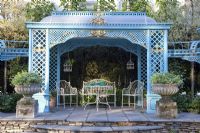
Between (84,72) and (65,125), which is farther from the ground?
(84,72)

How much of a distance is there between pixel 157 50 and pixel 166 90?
2.00 meters

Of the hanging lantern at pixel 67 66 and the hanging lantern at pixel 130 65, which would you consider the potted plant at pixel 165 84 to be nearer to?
the hanging lantern at pixel 130 65

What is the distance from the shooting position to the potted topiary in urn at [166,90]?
924cm

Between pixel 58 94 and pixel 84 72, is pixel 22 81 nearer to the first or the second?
pixel 58 94

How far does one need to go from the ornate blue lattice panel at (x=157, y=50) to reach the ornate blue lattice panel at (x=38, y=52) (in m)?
3.37

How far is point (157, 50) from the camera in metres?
10.9

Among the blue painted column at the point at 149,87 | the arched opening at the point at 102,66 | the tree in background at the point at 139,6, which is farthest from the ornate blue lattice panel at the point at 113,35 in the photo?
the tree in background at the point at 139,6

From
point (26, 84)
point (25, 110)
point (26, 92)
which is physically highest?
point (26, 84)

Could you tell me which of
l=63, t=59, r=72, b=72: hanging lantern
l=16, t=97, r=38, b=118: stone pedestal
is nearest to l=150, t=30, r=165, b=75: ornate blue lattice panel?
l=63, t=59, r=72, b=72: hanging lantern

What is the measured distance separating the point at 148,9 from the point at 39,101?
8.49 meters

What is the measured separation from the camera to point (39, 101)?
35.1 feet

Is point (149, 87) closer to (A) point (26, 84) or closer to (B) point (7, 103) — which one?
(A) point (26, 84)

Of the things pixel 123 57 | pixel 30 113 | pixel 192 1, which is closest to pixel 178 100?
pixel 123 57

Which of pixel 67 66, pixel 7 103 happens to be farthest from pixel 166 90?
pixel 67 66
